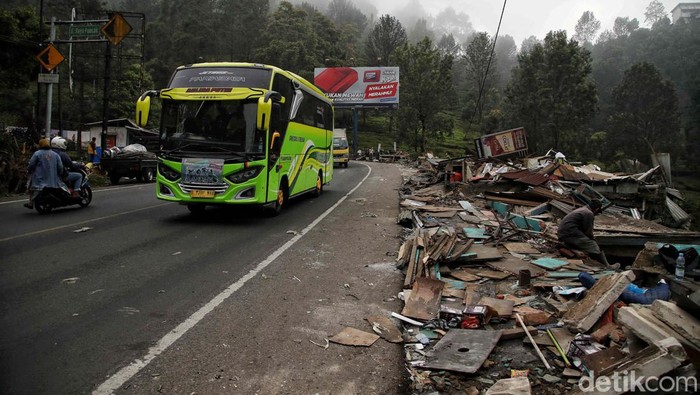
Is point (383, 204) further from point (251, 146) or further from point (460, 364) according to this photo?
point (460, 364)

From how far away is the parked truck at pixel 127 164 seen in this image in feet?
62.1

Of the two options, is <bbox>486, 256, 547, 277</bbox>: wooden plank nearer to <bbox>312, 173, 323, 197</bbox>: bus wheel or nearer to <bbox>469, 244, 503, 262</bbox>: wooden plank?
<bbox>469, 244, 503, 262</bbox>: wooden plank

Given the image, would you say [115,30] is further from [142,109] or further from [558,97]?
[558,97]

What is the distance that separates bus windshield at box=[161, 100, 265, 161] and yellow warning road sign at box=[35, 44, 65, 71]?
12439mm

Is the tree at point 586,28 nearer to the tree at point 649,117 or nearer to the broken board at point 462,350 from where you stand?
the tree at point 649,117

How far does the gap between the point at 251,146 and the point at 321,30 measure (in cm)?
7439

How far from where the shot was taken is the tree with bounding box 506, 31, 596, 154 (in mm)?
46562

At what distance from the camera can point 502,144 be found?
2258 cm

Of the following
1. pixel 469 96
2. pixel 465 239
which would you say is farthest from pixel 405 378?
pixel 469 96

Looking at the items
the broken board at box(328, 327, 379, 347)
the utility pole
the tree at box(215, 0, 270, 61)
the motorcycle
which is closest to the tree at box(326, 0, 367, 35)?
the tree at box(215, 0, 270, 61)

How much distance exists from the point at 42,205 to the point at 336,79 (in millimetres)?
38813

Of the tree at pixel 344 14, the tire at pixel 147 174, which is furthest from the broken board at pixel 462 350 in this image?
the tree at pixel 344 14

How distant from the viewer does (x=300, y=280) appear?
638 cm

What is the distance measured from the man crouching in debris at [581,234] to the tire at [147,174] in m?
17.2
